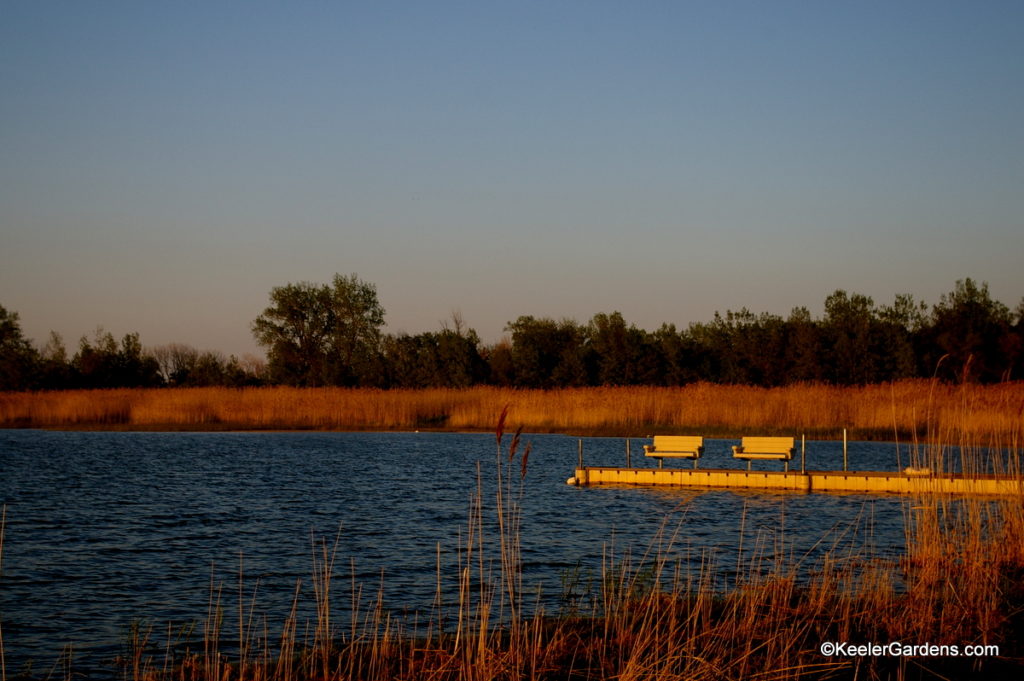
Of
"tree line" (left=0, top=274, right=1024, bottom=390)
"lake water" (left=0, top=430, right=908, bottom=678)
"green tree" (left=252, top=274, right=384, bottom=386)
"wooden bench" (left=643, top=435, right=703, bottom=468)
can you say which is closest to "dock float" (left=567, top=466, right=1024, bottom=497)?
"lake water" (left=0, top=430, right=908, bottom=678)

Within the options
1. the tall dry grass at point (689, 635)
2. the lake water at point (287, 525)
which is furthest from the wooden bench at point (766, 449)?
the tall dry grass at point (689, 635)

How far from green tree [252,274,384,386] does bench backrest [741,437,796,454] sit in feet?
169

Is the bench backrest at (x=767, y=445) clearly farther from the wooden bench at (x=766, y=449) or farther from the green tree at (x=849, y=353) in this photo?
the green tree at (x=849, y=353)

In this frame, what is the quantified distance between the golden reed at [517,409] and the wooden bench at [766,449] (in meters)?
11.0


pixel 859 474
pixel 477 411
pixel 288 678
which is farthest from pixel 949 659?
pixel 477 411

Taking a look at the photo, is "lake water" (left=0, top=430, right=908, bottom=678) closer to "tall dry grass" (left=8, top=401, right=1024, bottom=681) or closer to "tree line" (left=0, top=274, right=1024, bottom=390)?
"tall dry grass" (left=8, top=401, right=1024, bottom=681)

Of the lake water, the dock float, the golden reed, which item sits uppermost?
the golden reed

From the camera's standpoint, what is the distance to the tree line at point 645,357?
5375 centimetres

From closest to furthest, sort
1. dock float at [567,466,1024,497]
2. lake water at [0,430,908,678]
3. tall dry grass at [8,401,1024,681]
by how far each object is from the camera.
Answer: tall dry grass at [8,401,1024,681], lake water at [0,430,908,678], dock float at [567,466,1024,497]

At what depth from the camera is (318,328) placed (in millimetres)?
76125

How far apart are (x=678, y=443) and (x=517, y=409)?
647 inches

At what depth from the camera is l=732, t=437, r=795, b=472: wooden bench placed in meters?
22.8

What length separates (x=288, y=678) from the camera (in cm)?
623

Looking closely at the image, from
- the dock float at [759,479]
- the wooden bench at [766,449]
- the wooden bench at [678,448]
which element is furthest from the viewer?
the wooden bench at [678,448]
